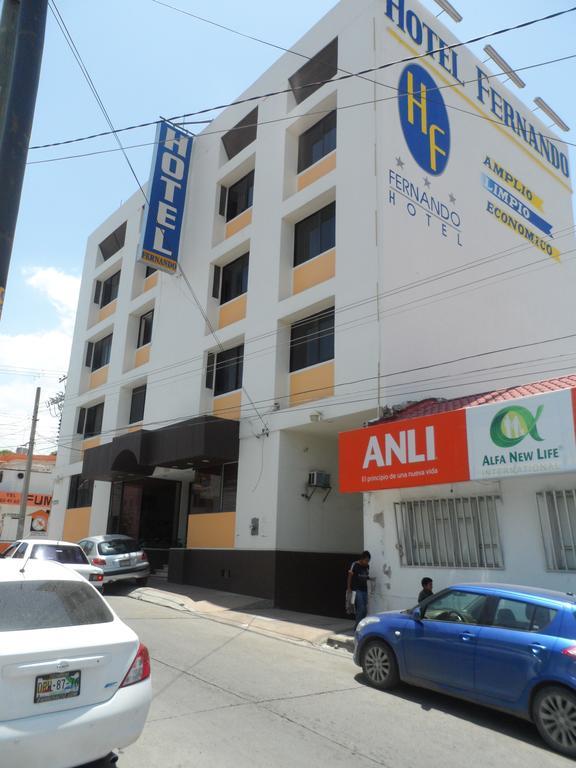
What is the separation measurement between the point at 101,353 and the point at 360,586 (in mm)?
21427

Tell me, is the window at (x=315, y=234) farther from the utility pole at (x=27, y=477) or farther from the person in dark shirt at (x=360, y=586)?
the utility pole at (x=27, y=477)

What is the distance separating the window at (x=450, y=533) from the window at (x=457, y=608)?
4.00 meters

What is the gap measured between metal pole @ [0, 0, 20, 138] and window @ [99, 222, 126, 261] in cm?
2392

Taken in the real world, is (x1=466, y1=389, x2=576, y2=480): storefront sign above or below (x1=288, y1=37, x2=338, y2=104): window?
below

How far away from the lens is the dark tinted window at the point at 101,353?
29359 mm

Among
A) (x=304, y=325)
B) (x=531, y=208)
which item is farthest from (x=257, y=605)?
(x=531, y=208)

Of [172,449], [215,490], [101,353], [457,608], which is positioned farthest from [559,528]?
[101,353]

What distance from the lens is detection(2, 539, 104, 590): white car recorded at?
13.6m

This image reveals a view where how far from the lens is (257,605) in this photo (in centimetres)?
1553

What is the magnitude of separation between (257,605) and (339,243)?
992 cm

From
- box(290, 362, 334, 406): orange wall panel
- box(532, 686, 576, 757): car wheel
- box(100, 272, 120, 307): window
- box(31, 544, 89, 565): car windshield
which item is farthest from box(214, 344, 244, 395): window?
box(532, 686, 576, 757): car wheel

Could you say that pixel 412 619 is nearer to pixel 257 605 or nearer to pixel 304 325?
pixel 257 605

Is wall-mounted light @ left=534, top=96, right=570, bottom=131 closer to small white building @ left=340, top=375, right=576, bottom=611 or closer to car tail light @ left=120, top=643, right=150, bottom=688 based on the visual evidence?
small white building @ left=340, top=375, right=576, bottom=611

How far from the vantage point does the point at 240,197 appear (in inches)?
885
